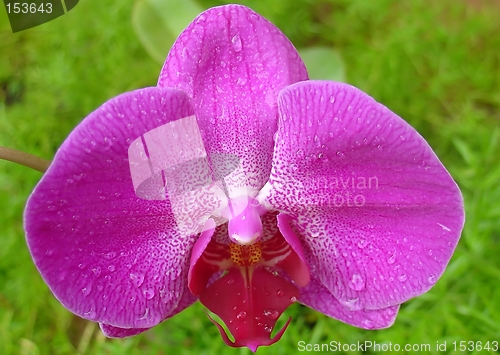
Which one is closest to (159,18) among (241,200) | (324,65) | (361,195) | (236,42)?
(324,65)

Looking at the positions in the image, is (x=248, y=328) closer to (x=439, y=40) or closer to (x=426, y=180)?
(x=426, y=180)

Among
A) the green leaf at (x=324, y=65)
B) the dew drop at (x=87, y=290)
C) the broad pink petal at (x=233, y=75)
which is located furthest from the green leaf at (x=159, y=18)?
the dew drop at (x=87, y=290)

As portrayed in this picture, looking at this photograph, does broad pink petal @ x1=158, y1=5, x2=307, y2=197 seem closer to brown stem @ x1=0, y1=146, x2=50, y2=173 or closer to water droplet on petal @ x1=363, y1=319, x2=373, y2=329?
brown stem @ x1=0, y1=146, x2=50, y2=173

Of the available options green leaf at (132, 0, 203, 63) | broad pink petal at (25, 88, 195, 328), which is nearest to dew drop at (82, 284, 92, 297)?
broad pink petal at (25, 88, 195, 328)

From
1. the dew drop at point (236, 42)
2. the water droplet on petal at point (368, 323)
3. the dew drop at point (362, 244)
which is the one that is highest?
the dew drop at point (236, 42)

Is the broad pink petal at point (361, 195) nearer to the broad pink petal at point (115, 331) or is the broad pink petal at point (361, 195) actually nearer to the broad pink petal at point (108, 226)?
the broad pink petal at point (108, 226)

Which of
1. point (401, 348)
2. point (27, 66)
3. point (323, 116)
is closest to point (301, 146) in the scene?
point (323, 116)

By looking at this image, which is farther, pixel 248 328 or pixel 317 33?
pixel 317 33
